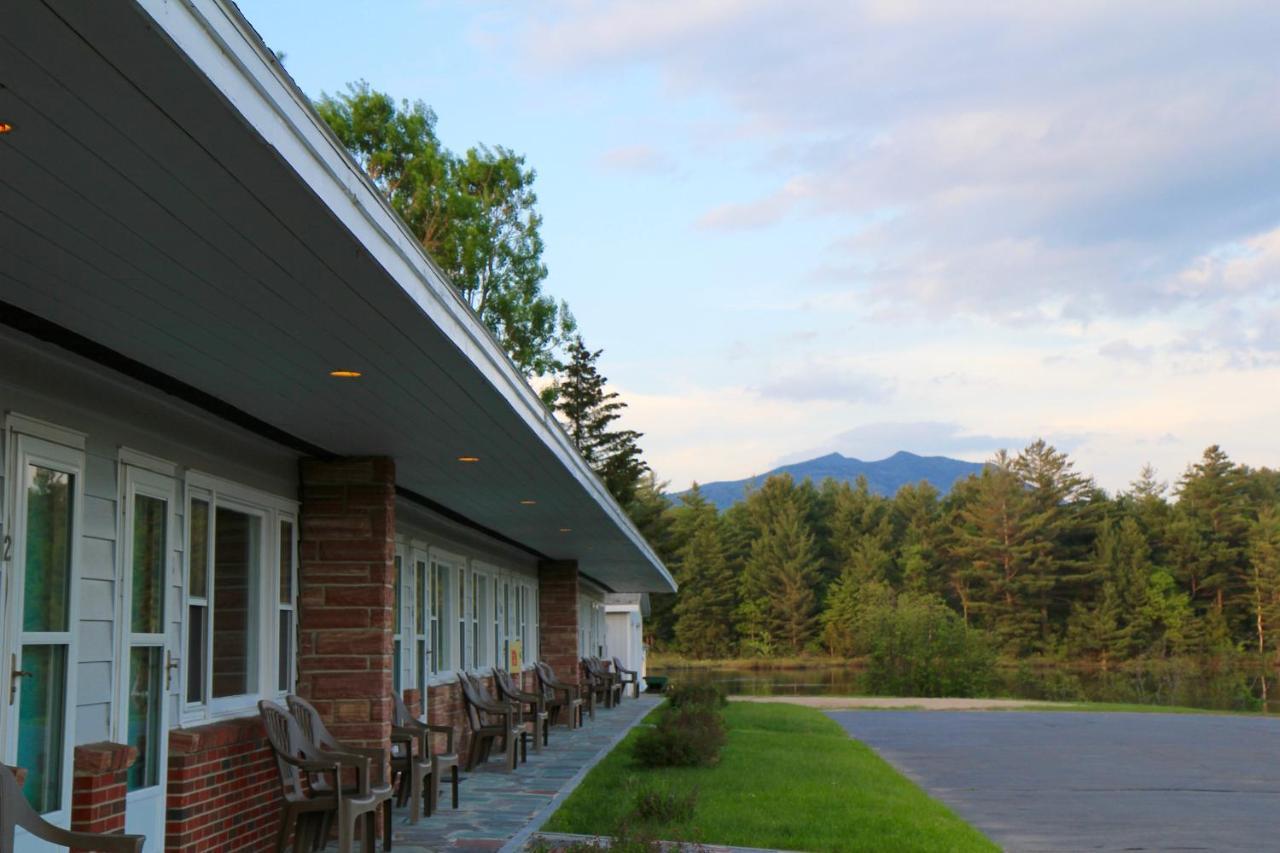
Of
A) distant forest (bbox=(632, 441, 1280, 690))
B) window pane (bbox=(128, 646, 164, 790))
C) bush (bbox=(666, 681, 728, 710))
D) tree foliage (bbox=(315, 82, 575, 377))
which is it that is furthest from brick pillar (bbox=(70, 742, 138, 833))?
distant forest (bbox=(632, 441, 1280, 690))

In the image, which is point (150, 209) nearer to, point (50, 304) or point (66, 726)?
point (50, 304)

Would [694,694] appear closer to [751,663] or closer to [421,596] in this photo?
[421,596]

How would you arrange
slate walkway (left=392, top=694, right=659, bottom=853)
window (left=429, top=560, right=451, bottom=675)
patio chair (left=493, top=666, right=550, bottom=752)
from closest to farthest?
slate walkway (left=392, top=694, right=659, bottom=853)
window (left=429, top=560, right=451, bottom=675)
patio chair (left=493, top=666, right=550, bottom=752)

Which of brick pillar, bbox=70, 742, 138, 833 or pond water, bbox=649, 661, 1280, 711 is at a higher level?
brick pillar, bbox=70, 742, 138, 833

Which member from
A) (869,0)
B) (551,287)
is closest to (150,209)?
Result: (869,0)

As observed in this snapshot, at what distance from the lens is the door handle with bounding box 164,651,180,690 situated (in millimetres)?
6410

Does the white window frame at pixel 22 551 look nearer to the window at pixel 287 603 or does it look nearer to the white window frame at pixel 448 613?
the window at pixel 287 603

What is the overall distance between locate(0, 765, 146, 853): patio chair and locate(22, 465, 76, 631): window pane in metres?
0.83

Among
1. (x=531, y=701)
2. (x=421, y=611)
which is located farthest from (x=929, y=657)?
(x=421, y=611)

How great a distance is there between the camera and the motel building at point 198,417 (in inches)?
116

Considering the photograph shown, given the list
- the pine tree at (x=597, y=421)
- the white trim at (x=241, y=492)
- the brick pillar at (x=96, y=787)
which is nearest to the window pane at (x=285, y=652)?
the white trim at (x=241, y=492)

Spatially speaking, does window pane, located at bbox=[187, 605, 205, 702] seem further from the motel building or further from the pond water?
the pond water

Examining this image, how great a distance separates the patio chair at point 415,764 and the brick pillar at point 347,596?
0.64 metres

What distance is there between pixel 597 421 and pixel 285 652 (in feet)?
124
